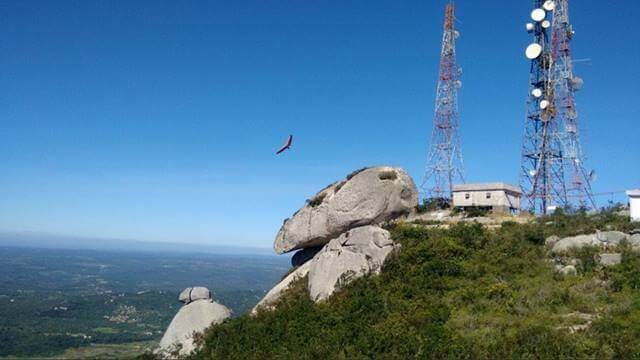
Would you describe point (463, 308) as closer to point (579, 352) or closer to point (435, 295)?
point (435, 295)

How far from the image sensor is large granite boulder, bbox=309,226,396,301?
63.6 ft

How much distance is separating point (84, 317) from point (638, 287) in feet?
335

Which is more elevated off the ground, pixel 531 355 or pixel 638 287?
pixel 638 287

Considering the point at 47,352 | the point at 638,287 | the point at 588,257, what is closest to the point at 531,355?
the point at 638,287

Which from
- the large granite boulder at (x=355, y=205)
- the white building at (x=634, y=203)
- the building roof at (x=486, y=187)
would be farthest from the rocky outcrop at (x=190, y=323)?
the white building at (x=634, y=203)

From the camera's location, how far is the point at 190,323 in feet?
72.9

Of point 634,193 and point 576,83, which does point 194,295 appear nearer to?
point 634,193

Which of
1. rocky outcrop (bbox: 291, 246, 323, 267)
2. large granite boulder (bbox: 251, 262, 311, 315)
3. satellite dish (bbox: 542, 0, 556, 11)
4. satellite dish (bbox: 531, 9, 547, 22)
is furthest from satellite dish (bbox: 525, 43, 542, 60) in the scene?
large granite boulder (bbox: 251, 262, 311, 315)

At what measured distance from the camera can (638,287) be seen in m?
15.6

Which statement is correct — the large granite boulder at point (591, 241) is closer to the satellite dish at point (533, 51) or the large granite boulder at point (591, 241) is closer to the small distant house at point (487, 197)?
the small distant house at point (487, 197)

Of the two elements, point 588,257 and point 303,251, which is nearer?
point 588,257

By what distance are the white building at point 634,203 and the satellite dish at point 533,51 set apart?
1602 cm

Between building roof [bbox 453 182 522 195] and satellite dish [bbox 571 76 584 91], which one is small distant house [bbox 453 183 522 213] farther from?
satellite dish [bbox 571 76 584 91]

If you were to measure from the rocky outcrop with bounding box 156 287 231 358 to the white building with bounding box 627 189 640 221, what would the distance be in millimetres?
19525
